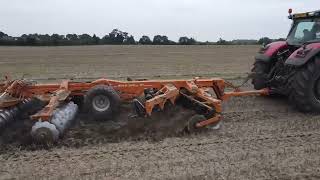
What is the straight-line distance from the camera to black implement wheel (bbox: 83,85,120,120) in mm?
8070

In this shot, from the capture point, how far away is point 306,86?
867 cm

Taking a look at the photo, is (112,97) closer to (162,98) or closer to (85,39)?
(162,98)

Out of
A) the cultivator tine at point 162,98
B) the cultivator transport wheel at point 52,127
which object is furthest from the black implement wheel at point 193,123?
the cultivator transport wheel at point 52,127

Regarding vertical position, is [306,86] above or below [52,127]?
above

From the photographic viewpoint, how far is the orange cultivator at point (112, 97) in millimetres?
7664

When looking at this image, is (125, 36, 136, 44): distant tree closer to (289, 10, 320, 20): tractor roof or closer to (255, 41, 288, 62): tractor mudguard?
(255, 41, 288, 62): tractor mudguard

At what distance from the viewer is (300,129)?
7.65m

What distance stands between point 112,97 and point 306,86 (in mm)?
3212

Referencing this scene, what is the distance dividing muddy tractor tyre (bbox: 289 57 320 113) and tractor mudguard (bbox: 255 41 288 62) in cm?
148

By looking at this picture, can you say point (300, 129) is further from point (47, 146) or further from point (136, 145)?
point (47, 146)

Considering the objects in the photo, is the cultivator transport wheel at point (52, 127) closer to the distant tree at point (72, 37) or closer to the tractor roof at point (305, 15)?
the tractor roof at point (305, 15)

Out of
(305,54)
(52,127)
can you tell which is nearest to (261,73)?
(305,54)

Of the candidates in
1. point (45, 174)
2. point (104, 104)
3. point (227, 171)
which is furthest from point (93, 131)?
point (227, 171)

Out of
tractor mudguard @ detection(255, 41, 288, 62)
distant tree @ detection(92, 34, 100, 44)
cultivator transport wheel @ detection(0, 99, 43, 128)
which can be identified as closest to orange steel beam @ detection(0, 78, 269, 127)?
cultivator transport wheel @ detection(0, 99, 43, 128)
